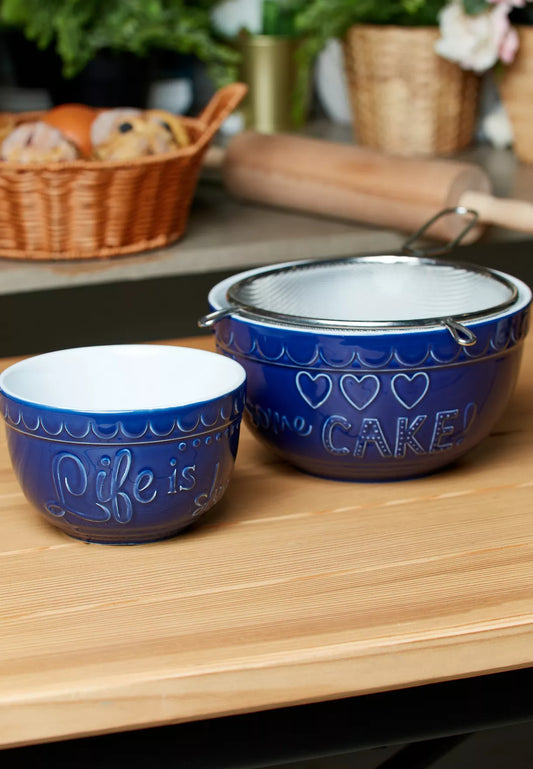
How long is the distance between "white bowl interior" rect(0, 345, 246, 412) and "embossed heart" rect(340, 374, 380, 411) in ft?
0.23

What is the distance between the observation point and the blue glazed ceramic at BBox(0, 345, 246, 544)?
56cm

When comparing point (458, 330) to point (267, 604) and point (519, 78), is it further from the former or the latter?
point (519, 78)

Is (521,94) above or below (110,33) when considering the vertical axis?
below

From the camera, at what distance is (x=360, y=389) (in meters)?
0.64

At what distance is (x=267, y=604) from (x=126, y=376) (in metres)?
0.21

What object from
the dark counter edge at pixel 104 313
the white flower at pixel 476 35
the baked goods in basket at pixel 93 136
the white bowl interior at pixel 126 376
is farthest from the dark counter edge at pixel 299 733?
the white flower at pixel 476 35

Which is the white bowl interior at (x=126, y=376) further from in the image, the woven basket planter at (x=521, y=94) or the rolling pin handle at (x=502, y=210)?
the woven basket planter at (x=521, y=94)

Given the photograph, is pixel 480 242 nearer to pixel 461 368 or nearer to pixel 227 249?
pixel 227 249

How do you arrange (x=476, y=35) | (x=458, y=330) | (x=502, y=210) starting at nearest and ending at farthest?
(x=458, y=330) < (x=502, y=210) < (x=476, y=35)

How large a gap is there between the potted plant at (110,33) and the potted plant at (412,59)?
0.75ft

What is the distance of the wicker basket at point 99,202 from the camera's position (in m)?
1.39

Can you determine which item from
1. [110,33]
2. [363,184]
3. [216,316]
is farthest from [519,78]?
[216,316]

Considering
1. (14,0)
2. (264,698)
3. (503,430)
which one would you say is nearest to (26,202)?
(14,0)

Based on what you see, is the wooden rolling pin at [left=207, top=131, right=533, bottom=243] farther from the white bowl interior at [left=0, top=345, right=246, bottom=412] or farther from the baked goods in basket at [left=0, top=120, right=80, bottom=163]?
the white bowl interior at [left=0, top=345, right=246, bottom=412]
